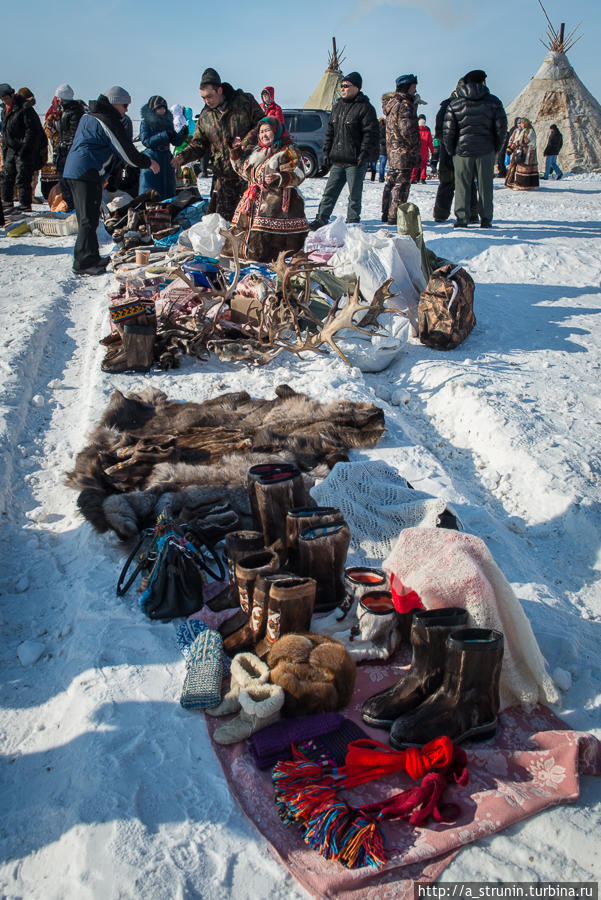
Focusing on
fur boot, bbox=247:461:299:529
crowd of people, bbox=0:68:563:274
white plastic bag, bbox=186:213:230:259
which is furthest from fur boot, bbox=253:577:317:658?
white plastic bag, bbox=186:213:230:259

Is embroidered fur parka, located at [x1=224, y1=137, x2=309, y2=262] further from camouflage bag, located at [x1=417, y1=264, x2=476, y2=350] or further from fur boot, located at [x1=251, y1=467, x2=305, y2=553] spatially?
fur boot, located at [x1=251, y1=467, x2=305, y2=553]

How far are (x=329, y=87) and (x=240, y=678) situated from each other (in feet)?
70.7

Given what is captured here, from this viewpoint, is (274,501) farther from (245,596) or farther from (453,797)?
(453,797)

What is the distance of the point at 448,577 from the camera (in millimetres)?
2082

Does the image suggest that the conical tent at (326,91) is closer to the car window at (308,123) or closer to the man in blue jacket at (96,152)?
the car window at (308,123)

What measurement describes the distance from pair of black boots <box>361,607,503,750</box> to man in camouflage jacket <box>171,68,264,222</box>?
271 inches

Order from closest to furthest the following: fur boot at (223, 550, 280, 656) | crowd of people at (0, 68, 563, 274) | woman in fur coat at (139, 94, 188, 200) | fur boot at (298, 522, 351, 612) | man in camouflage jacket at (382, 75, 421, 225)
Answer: fur boot at (223, 550, 280, 656)
fur boot at (298, 522, 351, 612)
crowd of people at (0, 68, 563, 274)
man in camouflage jacket at (382, 75, 421, 225)
woman in fur coat at (139, 94, 188, 200)

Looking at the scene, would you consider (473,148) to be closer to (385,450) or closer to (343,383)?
(343,383)

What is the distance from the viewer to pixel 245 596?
2271mm

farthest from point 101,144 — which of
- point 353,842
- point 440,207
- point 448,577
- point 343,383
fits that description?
point 353,842

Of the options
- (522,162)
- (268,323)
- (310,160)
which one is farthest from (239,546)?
(310,160)

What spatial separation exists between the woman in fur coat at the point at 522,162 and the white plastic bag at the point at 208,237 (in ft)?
29.4

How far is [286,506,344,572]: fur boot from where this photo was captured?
246 centimetres

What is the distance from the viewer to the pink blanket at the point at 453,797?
Answer: 1.50 metres
